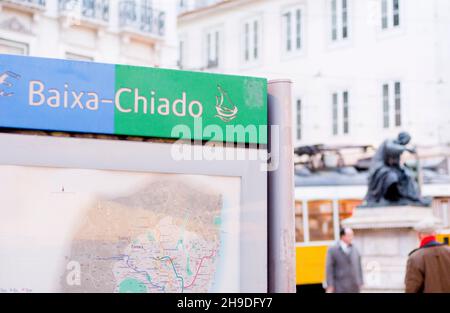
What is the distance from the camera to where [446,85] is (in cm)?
2295

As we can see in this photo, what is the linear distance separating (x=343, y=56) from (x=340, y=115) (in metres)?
1.73

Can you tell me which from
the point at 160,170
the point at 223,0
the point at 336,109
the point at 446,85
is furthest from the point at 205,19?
the point at 160,170

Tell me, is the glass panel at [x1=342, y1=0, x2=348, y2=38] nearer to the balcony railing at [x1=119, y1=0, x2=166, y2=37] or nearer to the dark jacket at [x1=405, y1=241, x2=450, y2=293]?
the balcony railing at [x1=119, y1=0, x2=166, y2=37]

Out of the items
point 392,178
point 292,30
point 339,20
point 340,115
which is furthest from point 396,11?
point 392,178

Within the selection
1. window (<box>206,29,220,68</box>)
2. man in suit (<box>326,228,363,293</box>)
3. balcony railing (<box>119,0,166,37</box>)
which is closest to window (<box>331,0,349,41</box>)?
window (<box>206,29,220,68</box>)

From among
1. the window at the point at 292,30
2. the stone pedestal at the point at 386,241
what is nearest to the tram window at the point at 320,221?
the stone pedestal at the point at 386,241

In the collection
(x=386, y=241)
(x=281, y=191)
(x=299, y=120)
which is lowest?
(x=386, y=241)

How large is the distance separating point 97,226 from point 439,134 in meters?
21.9

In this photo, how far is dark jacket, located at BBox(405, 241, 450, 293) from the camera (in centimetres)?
575

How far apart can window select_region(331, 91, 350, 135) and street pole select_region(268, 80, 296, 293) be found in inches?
920

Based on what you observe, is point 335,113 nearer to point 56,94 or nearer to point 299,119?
point 299,119

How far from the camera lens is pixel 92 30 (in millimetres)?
19125

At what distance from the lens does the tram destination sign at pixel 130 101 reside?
216cm
